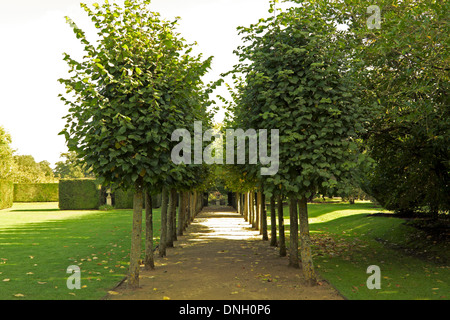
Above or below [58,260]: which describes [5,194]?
above

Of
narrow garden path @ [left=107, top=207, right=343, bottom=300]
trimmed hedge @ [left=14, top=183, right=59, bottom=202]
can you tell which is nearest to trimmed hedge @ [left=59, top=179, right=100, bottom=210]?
trimmed hedge @ [left=14, top=183, right=59, bottom=202]

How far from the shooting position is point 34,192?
57.2 meters

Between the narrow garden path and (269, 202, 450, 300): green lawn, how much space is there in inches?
43.5

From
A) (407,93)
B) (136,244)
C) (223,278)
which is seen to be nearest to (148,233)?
(136,244)

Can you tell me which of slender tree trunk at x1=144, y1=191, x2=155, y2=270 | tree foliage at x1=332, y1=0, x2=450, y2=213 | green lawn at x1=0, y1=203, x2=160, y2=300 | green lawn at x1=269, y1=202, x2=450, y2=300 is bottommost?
green lawn at x1=269, y1=202, x2=450, y2=300

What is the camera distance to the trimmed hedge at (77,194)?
42969 millimetres

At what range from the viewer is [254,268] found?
12.3 m

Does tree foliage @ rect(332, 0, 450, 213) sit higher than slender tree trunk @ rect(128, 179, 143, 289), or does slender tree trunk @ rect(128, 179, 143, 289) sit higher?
tree foliage @ rect(332, 0, 450, 213)

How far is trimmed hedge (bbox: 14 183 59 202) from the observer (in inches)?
2240

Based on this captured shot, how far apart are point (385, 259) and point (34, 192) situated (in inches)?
2140

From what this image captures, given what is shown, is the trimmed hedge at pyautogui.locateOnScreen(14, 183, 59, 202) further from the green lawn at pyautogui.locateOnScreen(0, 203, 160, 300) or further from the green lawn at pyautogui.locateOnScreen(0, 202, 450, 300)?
the green lawn at pyautogui.locateOnScreen(0, 203, 160, 300)

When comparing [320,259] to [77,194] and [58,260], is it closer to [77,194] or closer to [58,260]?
[58,260]

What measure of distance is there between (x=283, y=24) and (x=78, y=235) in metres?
15.9

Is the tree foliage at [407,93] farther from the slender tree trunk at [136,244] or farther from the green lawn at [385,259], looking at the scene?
the slender tree trunk at [136,244]
